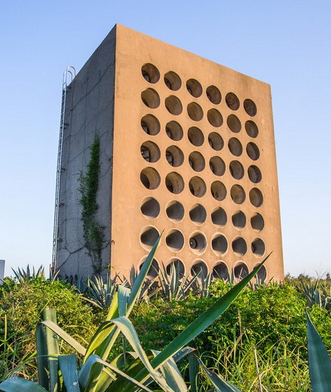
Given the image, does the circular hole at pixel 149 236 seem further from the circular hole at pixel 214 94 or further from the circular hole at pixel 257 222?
the circular hole at pixel 214 94

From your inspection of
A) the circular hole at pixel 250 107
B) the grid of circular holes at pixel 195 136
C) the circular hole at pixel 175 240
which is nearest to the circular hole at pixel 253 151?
the circular hole at pixel 250 107

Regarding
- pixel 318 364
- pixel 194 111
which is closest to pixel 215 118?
pixel 194 111

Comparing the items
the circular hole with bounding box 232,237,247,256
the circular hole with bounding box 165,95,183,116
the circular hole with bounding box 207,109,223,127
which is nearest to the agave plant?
the circular hole with bounding box 165,95,183,116

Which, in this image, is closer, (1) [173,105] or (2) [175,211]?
Answer: (2) [175,211]

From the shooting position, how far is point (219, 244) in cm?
1725

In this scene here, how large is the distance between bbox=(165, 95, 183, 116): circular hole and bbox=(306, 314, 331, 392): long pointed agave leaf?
606 inches

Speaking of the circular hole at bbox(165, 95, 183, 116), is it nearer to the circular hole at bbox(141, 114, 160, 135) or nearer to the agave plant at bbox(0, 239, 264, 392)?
the circular hole at bbox(141, 114, 160, 135)

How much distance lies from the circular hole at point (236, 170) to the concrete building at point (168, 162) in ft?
0.19

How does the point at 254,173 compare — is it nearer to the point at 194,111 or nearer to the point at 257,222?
the point at 257,222

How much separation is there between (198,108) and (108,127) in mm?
4107

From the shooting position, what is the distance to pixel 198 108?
17703 mm

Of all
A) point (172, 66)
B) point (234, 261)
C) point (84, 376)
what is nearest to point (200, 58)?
point (172, 66)

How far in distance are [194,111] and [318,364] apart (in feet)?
53.8

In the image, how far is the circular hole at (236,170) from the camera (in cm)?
1848
